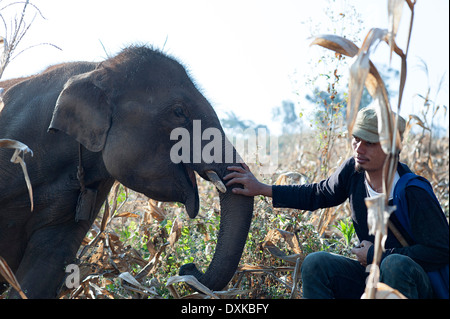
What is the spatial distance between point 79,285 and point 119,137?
125cm

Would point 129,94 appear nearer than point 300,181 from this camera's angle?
Yes

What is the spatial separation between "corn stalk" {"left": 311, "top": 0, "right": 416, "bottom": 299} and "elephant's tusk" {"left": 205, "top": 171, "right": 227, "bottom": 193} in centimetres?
140

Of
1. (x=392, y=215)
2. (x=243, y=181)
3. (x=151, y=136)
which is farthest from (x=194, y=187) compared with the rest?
(x=392, y=215)

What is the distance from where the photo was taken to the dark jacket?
3479mm

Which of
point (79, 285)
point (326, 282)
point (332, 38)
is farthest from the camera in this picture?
point (79, 285)

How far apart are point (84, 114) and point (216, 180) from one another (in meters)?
1.05

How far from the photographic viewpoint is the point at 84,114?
4223 mm

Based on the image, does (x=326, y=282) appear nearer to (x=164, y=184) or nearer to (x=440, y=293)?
(x=440, y=293)

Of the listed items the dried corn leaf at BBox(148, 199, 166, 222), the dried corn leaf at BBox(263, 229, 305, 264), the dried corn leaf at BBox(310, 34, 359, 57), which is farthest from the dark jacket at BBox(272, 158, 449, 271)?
the dried corn leaf at BBox(148, 199, 166, 222)

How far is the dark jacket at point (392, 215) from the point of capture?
3479 mm

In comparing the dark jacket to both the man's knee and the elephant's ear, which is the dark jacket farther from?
the elephant's ear

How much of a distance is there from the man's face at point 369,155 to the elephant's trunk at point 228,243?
91 centimetres

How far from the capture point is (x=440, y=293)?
349 cm
